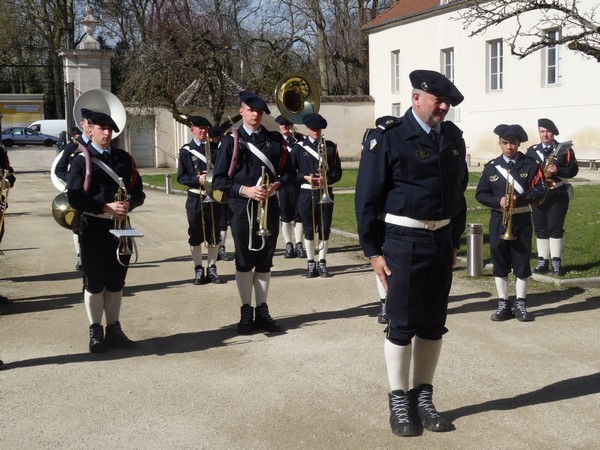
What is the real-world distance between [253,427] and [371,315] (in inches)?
132

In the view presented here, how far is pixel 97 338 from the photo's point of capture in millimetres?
7199

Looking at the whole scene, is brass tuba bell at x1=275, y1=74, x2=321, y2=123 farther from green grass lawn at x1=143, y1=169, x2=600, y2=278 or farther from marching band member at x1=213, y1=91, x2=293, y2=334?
green grass lawn at x1=143, y1=169, x2=600, y2=278

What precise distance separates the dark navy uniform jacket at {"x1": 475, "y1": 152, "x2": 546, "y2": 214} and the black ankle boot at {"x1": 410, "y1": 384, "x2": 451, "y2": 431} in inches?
133

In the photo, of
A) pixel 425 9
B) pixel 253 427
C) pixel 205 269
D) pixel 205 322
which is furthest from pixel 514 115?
pixel 253 427

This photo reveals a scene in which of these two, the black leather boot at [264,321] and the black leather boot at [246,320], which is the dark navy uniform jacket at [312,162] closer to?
the black leather boot at [264,321]

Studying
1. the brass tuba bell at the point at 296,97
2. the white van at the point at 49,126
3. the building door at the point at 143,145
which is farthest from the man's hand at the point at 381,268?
the white van at the point at 49,126

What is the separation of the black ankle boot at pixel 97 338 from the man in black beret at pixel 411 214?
2.92 meters

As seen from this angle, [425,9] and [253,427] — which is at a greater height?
[425,9]

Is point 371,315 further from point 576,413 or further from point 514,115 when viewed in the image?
point 514,115

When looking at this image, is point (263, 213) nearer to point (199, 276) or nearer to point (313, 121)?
point (199, 276)

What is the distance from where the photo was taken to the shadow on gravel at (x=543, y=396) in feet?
18.7

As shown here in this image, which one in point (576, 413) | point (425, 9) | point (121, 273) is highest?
point (425, 9)

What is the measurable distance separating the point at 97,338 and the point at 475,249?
497cm

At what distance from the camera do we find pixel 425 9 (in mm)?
38750
